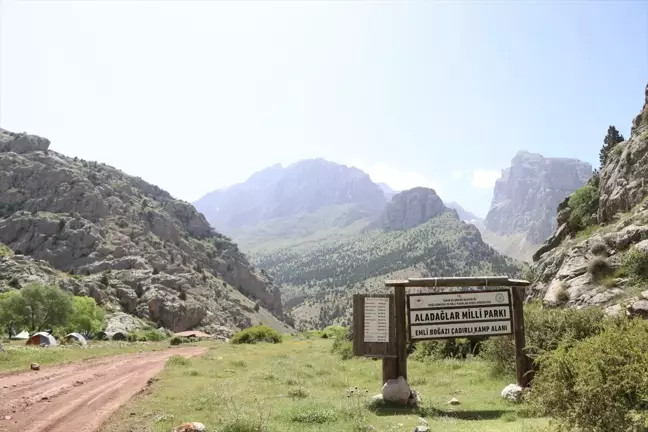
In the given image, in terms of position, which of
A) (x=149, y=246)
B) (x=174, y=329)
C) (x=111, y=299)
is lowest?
(x=174, y=329)

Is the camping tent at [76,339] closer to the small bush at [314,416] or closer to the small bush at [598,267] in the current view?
the small bush at [314,416]

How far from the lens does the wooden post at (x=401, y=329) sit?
13328 mm

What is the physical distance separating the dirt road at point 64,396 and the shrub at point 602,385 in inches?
408

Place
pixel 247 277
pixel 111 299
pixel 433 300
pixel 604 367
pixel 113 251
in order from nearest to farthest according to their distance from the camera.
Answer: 1. pixel 604 367
2. pixel 433 300
3. pixel 111 299
4. pixel 113 251
5. pixel 247 277

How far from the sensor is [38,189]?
135000 mm

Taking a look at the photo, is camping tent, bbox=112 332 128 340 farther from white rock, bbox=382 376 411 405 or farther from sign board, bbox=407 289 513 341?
sign board, bbox=407 289 513 341

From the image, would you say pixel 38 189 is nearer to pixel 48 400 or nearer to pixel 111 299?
pixel 111 299

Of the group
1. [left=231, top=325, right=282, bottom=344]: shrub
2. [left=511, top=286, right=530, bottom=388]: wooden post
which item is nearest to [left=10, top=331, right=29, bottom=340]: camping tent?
[left=231, top=325, right=282, bottom=344]: shrub

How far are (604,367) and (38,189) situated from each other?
158 meters

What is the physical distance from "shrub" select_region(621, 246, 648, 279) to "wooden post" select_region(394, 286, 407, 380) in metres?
17.4

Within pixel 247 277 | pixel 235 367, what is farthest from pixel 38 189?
pixel 235 367

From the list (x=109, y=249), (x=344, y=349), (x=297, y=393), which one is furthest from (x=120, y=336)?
(x=297, y=393)

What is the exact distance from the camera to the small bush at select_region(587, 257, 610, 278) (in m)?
26.6

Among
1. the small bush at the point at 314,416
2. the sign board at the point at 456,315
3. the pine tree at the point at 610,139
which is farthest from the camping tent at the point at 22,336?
the pine tree at the point at 610,139
